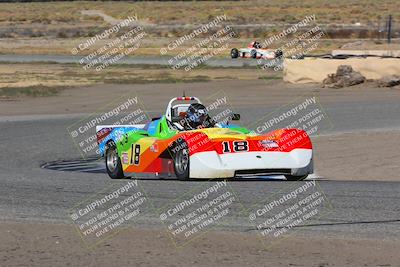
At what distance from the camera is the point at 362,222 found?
1115 centimetres

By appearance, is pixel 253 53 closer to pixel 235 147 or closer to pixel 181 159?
pixel 181 159

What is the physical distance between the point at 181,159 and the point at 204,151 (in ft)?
1.86

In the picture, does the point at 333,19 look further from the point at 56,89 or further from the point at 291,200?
the point at 291,200

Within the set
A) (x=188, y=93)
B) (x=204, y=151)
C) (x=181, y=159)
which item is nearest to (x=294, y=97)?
(x=188, y=93)

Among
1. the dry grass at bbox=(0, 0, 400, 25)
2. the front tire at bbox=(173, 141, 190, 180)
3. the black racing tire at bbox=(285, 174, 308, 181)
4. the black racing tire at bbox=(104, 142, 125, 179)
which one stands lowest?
the dry grass at bbox=(0, 0, 400, 25)

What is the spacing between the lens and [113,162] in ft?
57.5
